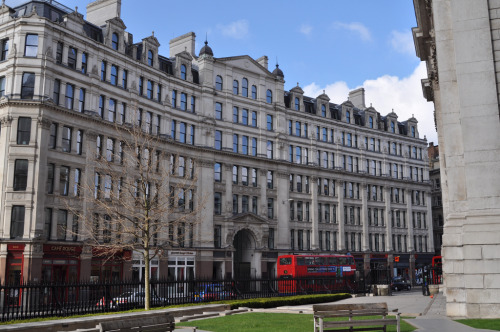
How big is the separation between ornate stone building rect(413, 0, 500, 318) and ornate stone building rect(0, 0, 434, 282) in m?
21.2

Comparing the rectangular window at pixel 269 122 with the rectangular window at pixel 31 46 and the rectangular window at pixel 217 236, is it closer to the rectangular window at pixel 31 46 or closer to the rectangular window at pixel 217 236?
the rectangular window at pixel 217 236

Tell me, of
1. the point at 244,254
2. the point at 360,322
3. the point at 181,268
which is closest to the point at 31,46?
the point at 181,268

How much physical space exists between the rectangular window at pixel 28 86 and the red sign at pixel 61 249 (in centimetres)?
1235

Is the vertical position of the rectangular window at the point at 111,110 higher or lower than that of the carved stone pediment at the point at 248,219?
higher

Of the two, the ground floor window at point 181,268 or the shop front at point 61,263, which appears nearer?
the shop front at point 61,263

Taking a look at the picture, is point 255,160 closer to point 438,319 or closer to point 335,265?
point 335,265

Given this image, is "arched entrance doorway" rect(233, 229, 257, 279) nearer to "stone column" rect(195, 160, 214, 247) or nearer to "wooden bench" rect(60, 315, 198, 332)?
"stone column" rect(195, 160, 214, 247)

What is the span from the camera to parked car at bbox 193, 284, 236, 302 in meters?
29.2

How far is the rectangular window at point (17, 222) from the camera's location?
41.2 m

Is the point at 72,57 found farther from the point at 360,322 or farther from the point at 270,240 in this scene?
the point at 360,322

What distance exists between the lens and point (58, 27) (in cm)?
4528

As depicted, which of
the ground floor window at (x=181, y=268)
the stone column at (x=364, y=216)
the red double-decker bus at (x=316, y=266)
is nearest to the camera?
the red double-decker bus at (x=316, y=266)

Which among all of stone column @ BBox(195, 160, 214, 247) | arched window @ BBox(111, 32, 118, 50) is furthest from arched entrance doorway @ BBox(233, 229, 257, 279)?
arched window @ BBox(111, 32, 118, 50)

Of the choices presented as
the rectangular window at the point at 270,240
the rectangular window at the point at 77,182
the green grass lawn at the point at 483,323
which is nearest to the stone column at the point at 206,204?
the rectangular window at the point at 270,240
